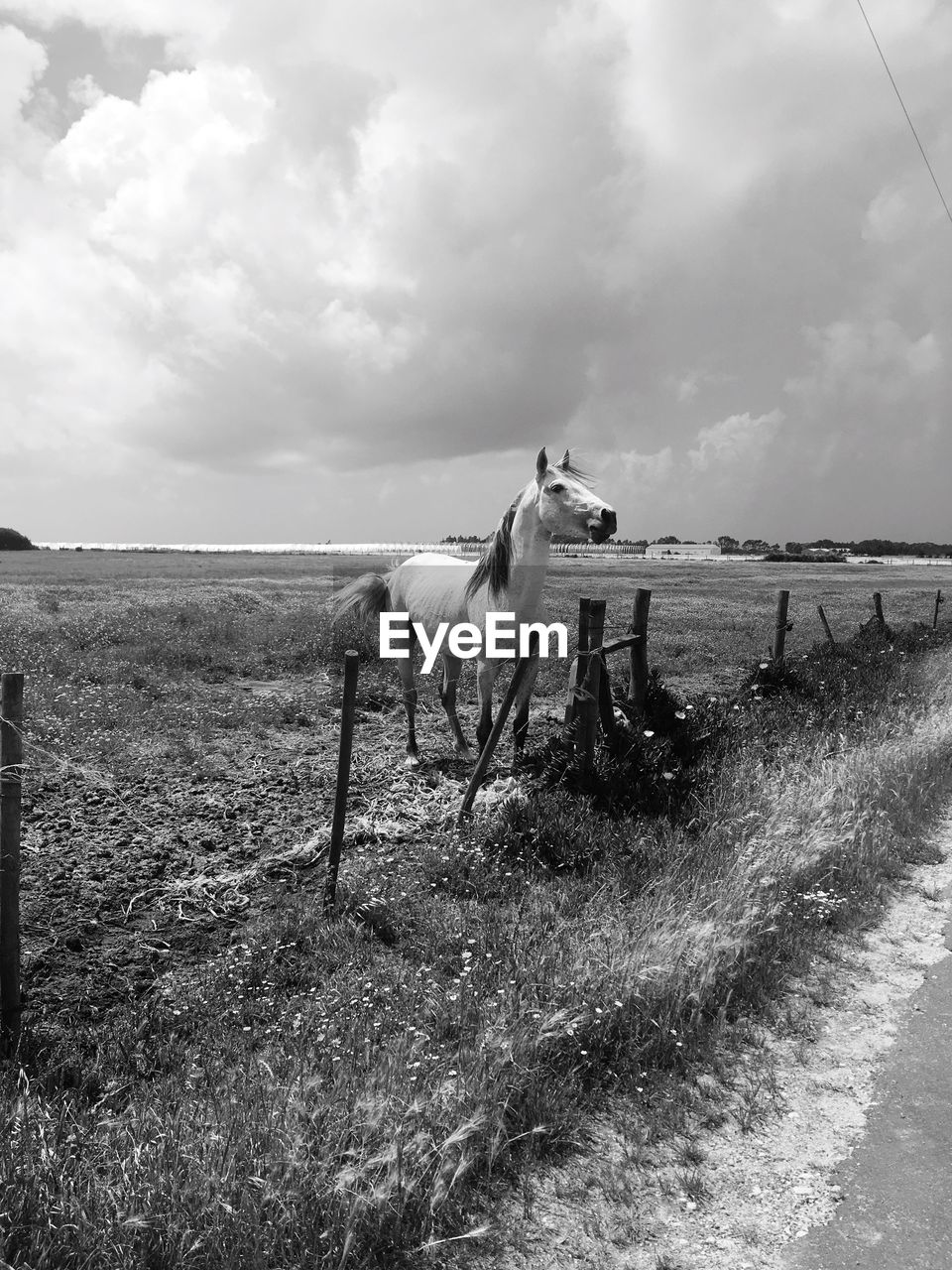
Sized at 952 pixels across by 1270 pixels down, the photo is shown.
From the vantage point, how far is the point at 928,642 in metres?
15.9

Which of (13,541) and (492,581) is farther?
(13,541)

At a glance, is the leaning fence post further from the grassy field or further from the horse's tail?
the horse's tail

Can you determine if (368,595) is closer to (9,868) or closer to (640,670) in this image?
(640,670)

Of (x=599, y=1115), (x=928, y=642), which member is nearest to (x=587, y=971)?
(x=599, y=1115)

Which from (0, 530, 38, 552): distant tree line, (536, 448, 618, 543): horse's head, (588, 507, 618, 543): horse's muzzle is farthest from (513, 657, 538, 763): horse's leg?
(0, 530, 38, 552): distant tree line

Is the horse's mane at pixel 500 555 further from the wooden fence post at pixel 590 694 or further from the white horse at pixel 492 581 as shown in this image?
the wooden fence post at pixel 590 694

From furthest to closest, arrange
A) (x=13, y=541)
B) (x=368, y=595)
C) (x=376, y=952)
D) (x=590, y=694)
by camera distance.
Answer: (x=13, y=541)
(x=368, y=595)
(x=590, y=694)
(x=376, y=952)

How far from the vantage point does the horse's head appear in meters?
6.10

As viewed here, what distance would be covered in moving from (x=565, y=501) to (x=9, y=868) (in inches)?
172

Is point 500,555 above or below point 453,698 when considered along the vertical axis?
above

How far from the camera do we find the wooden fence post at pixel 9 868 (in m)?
3.89

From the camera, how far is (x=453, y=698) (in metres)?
9.09

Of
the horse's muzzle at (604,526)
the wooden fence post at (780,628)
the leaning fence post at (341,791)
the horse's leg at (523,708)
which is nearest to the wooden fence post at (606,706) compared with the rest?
the horse's leg at (523,708)

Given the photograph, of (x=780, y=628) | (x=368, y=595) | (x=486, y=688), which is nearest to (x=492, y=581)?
(x=486, y=688)
